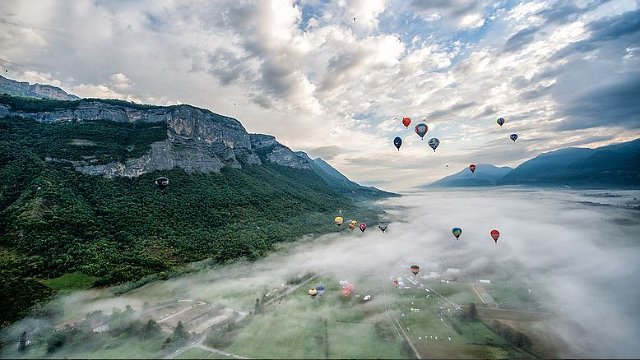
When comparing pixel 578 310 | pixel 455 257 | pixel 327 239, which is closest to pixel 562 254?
pixel 455 257

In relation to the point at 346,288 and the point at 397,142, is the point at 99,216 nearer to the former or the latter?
the point at 346,288

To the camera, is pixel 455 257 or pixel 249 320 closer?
pixel 249 320

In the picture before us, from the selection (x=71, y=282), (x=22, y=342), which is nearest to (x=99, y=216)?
(x=71, y=282)

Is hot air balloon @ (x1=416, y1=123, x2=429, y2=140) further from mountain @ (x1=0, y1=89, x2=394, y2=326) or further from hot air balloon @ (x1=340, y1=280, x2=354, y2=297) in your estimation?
mountain @ (x1=0, y1=89, x2=394, y2=326)

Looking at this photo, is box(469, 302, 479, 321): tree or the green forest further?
the green forest

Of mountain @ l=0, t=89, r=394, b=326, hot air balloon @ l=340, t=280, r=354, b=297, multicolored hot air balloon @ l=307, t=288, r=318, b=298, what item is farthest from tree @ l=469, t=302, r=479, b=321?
mountain @ l=0, t=89, r=394, b=326

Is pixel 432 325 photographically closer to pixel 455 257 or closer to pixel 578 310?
pixel 578 310

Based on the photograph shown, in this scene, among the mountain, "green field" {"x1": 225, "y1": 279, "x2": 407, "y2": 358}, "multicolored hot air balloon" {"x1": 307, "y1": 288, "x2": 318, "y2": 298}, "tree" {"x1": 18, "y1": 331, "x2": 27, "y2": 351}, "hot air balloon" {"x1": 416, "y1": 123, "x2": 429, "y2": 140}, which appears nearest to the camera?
"tree" {"x1": 18, "y1": 331, "x2": 27, "y2": 351}

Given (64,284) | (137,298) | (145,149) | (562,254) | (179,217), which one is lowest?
(562,254)

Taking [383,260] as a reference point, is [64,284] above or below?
above
